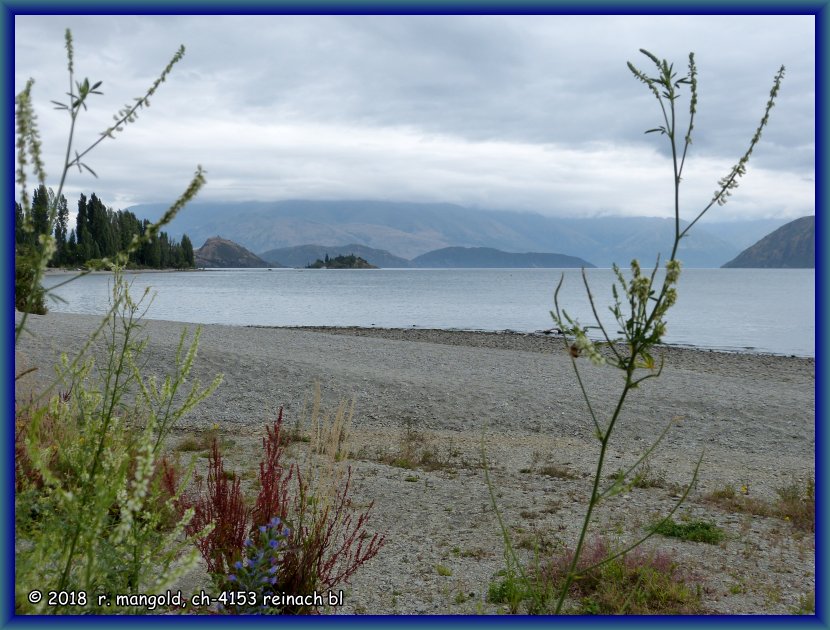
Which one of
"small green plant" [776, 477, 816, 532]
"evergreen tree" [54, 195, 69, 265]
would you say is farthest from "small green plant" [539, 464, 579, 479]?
"evergreen tree" [54, 195, 69, 265]

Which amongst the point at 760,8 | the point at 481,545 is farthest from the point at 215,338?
the point at 760,8

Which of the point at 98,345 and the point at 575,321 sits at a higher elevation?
the point at 575,321

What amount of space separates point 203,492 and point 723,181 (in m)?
5.25

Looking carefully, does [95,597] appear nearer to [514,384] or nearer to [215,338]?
[514,384]

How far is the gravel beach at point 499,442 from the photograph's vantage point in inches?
189

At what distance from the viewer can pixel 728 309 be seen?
62.7 meters

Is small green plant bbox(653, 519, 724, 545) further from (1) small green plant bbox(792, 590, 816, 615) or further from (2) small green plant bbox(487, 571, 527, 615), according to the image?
(2) small green plant bbox(487, 571, 527, 615)

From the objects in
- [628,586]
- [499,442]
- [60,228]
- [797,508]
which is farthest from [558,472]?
[60,228]

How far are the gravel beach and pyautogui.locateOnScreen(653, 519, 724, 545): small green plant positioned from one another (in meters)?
0.09

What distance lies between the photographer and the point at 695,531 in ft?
18.6

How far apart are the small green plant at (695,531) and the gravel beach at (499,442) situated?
0.09 m

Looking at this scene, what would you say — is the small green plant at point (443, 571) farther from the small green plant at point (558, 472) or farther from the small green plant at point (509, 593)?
the small green plant at point (558, 472)

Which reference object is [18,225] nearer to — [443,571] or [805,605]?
[443,571]

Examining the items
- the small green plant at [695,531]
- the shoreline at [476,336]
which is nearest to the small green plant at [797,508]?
the small green plant at [695,531]
